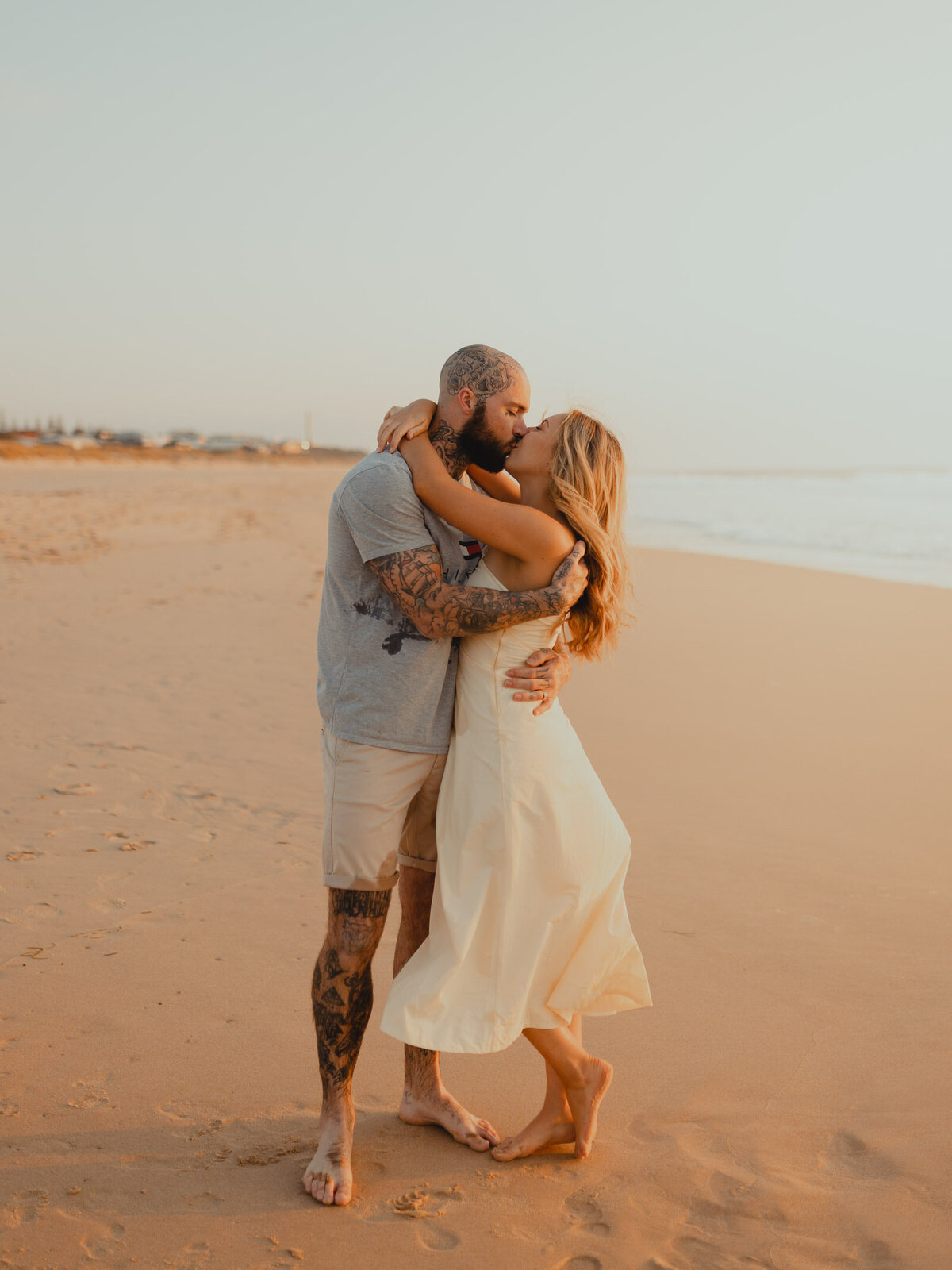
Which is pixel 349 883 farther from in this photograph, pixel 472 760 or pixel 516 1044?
pixel 516 1044

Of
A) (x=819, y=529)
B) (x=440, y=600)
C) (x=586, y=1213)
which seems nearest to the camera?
(x=586, y=1213)

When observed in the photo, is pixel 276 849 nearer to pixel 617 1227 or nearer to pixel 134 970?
pixel 134 970

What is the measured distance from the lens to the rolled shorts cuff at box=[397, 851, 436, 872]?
3150 mm

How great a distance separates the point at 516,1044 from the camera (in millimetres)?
3619

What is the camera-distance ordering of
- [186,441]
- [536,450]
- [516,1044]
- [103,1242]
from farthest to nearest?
[186,441] → [516,1044] → [536,450] → [103,1242]

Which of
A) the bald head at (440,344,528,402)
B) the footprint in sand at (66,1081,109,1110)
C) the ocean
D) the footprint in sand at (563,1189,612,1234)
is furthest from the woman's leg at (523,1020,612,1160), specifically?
the ocean

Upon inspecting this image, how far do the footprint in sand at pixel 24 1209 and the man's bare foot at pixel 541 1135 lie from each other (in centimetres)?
120

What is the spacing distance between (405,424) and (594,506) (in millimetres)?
595

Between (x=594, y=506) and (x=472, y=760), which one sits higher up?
(x=594, y=506)

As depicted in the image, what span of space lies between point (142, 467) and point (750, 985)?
57862mm

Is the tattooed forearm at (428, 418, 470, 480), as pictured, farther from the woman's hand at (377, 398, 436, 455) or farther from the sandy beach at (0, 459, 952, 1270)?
the sandy beach at (0, 459, 952, 1270)

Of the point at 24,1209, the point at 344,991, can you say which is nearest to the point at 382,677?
the point at 344,991

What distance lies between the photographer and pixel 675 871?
4.94m

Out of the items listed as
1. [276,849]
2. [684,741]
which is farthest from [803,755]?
[276,849]
